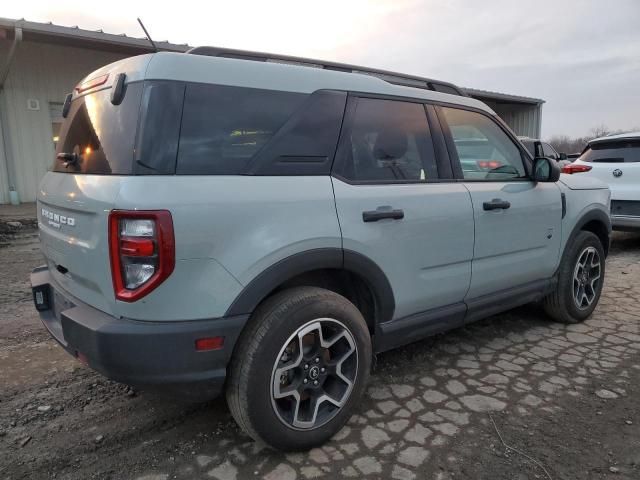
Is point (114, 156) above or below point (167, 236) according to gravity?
above

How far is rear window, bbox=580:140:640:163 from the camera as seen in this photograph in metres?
7.11

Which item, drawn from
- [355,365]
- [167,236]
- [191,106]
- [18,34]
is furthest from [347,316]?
[18,34]

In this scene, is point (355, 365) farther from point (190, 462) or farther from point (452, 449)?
point (190, 462)

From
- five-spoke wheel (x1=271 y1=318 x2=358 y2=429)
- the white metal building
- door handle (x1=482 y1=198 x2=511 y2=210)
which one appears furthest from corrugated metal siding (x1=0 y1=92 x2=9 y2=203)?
door handle (x1=482 y1=198 x2=511 y2=210)

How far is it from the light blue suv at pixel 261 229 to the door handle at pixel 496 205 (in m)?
0.02

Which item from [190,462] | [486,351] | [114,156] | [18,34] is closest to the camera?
[114,156]

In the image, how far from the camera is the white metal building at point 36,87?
1071cm

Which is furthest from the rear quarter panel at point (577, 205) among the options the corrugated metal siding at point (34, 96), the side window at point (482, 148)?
the corrugated metal siding at point (34, 96)

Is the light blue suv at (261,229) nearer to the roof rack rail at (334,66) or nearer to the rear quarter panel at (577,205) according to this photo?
the roof rack rail at (334,66)

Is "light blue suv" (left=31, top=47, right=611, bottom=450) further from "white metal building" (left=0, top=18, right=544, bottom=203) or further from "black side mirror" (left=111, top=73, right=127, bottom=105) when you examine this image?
"white metal building" (left=0, top=18, right=544, bottom=203)

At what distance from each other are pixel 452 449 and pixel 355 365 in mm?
633

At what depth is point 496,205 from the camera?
3285 mm

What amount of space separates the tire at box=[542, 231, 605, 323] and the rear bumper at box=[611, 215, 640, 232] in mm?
3103

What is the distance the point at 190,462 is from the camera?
7.81 feet
